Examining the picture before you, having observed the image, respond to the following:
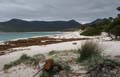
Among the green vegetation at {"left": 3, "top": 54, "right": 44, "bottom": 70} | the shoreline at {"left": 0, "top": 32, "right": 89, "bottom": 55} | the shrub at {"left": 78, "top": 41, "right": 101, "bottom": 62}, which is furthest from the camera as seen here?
the shoreline at {"left": 0, "top": 32, "right": 89, "bottom": 55}

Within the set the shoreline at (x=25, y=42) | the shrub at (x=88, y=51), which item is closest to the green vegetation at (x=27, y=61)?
the shrub at (x=88, y=51)

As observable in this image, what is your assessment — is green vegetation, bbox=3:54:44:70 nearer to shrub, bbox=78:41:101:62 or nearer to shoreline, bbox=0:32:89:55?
shrub, bbox=78:41:101:62

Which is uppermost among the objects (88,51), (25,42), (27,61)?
(88,51)

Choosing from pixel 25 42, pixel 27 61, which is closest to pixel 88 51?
pixel 27 61

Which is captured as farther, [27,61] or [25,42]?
[25,42]

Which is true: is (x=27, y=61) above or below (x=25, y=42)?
above

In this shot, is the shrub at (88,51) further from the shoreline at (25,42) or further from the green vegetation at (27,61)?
the shoreline at (25,42)

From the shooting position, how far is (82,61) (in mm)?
10625

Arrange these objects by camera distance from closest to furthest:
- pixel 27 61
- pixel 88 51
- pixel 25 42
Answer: pixel 88 51 → pixel 27 61 → pixel 25 42

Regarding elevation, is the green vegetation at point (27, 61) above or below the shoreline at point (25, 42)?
above

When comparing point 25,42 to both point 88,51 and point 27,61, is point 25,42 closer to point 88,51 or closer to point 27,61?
point 27,61

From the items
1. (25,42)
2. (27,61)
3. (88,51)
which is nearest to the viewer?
(88,51)

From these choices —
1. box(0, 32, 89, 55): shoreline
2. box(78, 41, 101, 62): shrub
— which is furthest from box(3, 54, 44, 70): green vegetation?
box(0, 32, 89, 55): shoreline

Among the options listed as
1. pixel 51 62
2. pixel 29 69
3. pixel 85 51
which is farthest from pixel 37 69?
pixel 85 51
